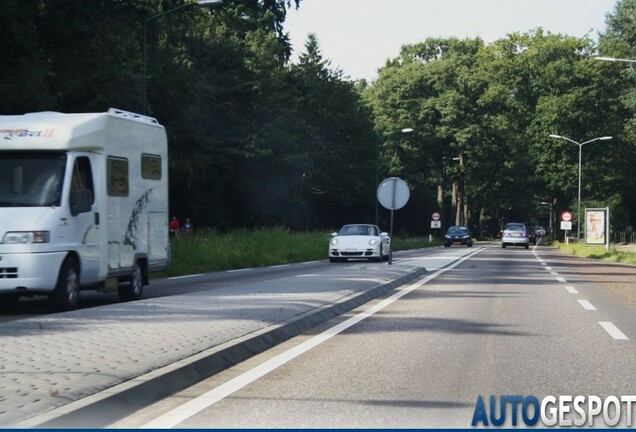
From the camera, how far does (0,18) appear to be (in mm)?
24266

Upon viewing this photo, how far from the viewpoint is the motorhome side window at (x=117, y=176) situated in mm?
15047

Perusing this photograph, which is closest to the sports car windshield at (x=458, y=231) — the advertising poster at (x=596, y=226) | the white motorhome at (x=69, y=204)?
the advertising poster at (x=596, y=226)

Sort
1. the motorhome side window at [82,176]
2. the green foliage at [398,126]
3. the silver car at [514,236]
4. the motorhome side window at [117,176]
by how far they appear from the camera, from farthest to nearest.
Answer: the silver car at [514,236], the green foliage at [398,126], the motorhome side window at [117,176], the motorhome side window at [82,176]

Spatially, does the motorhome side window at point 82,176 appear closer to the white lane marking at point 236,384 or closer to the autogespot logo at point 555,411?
the white lane marking at point 236,384

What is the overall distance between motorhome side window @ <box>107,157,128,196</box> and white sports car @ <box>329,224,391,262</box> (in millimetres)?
18598

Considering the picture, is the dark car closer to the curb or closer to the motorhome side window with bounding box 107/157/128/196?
the motorhome side window with bounding box 107/157/128/196

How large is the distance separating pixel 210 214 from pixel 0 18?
33907 millimetres

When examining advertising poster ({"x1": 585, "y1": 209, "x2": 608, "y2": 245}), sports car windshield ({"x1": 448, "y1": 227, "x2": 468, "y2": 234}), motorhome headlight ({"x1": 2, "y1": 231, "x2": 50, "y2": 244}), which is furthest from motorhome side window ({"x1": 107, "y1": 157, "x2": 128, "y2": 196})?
sports car windshield ({"x1": 448, "y1": 227, "x2": 468, "y2": 234})

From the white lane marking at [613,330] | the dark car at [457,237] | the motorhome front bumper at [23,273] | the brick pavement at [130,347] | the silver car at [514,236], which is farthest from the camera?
the dark car at [457,237]

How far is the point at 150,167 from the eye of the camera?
663 inches

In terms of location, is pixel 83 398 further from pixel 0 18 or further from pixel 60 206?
pixel 0 18

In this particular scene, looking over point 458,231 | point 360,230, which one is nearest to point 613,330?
point 360,230

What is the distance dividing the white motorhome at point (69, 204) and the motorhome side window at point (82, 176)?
1 cm

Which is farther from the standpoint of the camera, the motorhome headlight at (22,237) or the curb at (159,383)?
the motorhome headlight at (22,237)
